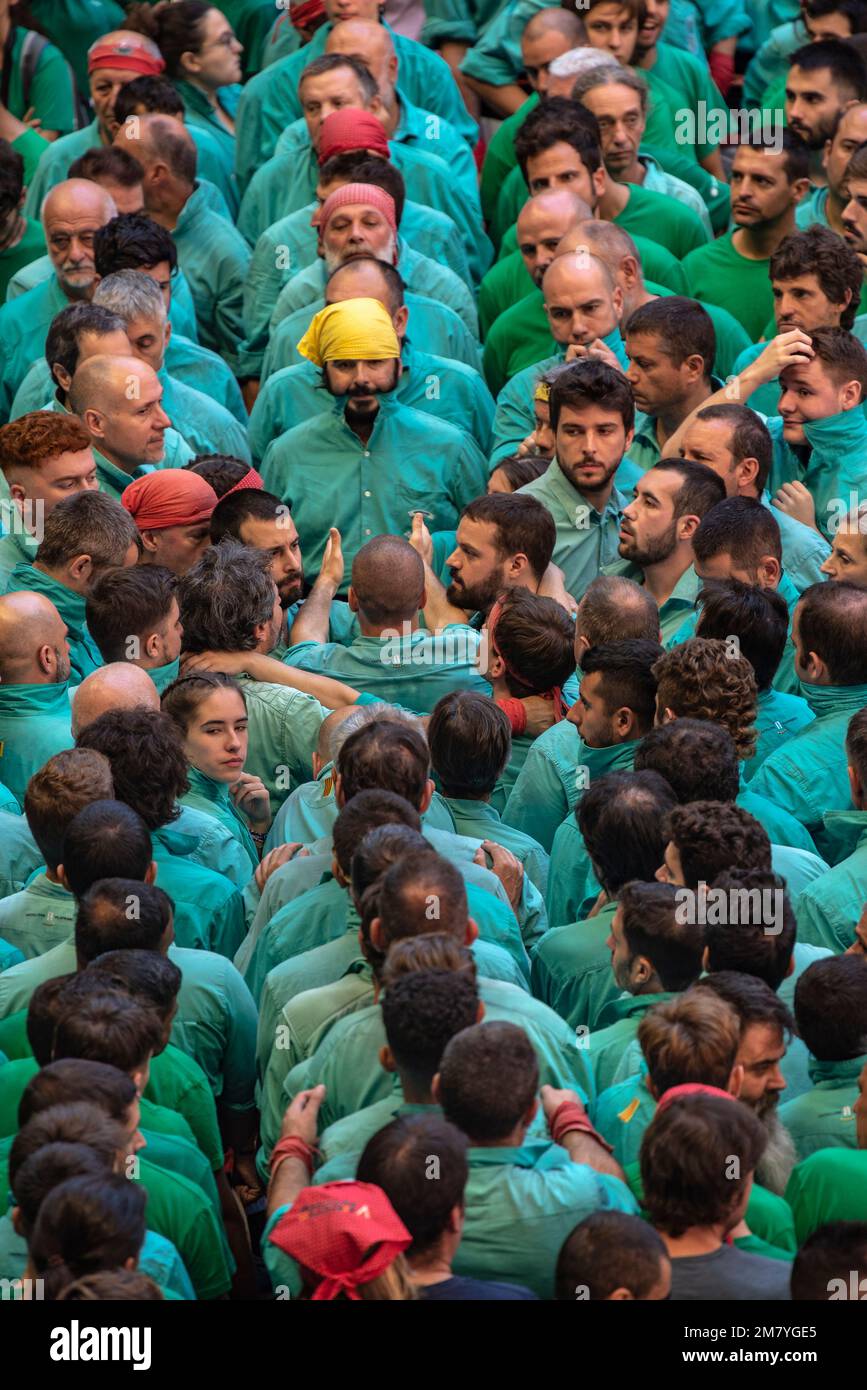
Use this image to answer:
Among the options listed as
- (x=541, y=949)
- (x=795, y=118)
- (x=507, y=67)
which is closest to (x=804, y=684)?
(x=541, y=949)

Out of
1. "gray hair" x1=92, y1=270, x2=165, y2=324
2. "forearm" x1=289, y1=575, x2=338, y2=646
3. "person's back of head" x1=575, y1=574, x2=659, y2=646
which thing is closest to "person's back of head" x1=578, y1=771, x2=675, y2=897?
"person's back of head" x1=575, y1=574, x2=659, y2=646

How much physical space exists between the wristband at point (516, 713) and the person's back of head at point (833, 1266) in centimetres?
290

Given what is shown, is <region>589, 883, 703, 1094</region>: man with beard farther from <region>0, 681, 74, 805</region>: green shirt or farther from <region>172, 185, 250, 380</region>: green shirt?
<region>172, 185, 250, 380</region>: green shirt

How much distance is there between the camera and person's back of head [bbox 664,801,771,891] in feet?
20.0

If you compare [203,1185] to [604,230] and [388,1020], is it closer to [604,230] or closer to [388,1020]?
[388,1020]

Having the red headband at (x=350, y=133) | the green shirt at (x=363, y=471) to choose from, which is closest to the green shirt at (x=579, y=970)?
the green shirt at (x=363, y=471)

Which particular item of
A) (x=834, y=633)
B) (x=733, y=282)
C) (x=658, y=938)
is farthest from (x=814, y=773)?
(x=733, y=282)

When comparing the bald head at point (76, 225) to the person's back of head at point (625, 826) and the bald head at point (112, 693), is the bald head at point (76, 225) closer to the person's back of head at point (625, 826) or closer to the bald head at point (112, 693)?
the bald head at point (112, 693)

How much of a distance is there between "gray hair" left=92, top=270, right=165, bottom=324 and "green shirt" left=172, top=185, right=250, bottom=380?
157cm

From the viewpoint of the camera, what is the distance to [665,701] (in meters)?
7.04

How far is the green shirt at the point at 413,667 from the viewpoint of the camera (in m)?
7.77

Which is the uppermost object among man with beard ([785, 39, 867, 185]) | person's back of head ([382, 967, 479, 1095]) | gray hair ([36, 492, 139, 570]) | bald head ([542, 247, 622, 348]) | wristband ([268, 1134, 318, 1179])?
man with beard ([785, 39, 867, 185])

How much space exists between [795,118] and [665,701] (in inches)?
194

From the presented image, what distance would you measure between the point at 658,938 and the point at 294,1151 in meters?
1.03
